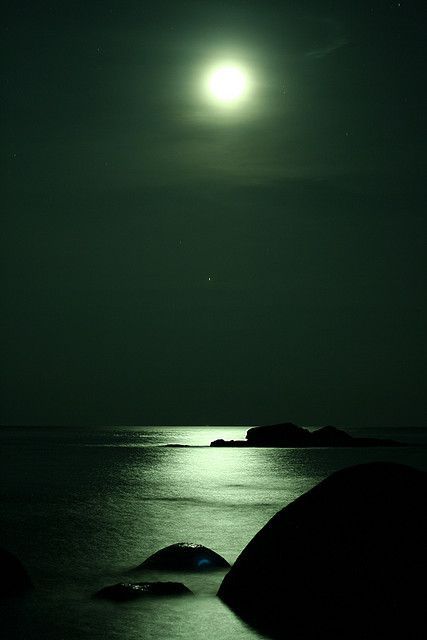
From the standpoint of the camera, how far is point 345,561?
930 centimetres

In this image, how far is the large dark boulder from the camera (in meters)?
8.82

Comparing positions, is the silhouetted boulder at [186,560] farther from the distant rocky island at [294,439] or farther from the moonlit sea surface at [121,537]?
the distant rocky island at [294,439]

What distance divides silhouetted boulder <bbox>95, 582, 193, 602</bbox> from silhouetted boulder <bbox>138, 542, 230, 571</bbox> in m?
2.06

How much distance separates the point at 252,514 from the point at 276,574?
1975 cm

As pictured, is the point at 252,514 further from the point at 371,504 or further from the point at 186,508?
the point at 371,504

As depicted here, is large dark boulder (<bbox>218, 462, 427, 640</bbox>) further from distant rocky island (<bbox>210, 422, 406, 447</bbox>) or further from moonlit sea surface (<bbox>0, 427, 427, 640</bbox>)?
distant rocky island (<bbox>210, 422, 406, 447</bbox>)

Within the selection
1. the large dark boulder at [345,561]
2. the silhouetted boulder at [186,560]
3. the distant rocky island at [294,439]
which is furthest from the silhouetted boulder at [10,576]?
the distant rocky island at [294,439]

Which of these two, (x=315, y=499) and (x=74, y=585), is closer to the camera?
(x=315, y=499)

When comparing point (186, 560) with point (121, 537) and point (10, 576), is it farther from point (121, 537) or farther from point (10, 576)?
point (121, 537)

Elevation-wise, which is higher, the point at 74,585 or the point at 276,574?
the point at 276,574

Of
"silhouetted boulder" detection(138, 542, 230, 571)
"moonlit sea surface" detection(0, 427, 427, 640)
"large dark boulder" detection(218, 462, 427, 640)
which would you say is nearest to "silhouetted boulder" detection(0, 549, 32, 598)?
"moonlit sea surface" detection(0, 427, 427, 640)

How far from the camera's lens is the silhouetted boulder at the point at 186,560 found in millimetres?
14656

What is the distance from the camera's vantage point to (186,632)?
1047 centimetres

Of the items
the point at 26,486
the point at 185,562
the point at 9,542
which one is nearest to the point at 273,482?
the point at 26,486
